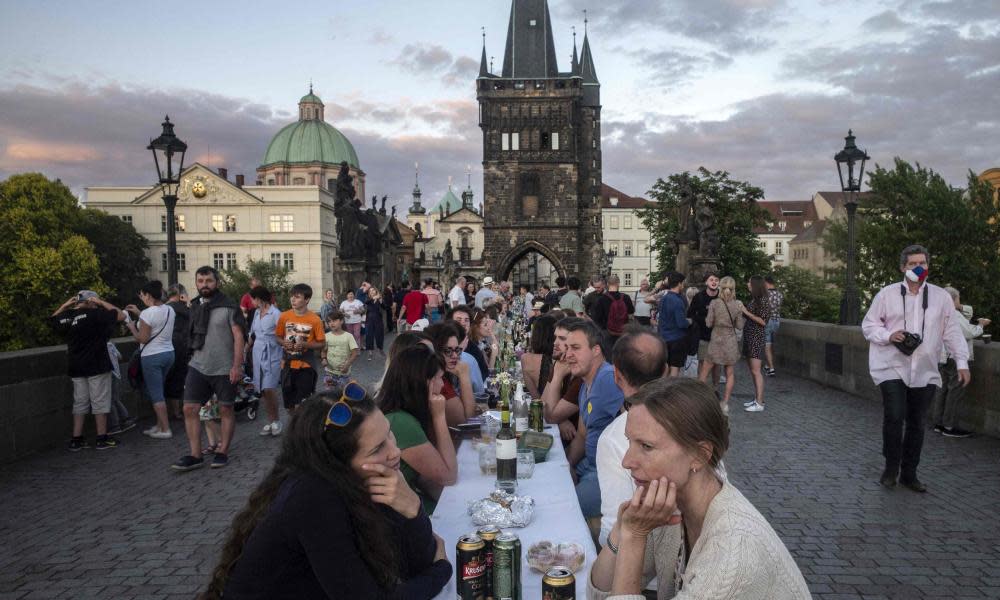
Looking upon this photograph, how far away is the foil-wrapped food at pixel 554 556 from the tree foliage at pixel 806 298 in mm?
48547

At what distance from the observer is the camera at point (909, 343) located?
19.0ft

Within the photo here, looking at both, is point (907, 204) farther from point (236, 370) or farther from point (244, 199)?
point (244, 199)

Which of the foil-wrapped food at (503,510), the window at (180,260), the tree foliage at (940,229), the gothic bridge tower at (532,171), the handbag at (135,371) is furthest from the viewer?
the window at (180,260)

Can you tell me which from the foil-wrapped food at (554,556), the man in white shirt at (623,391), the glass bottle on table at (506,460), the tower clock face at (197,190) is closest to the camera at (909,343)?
the man in white shirt at (623,391)

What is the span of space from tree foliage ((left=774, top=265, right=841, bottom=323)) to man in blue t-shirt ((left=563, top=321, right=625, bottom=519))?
46.5m

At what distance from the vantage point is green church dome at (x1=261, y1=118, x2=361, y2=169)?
8462cm

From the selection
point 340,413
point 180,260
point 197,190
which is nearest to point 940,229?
point 340,413

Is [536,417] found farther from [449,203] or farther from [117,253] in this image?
[449,203]

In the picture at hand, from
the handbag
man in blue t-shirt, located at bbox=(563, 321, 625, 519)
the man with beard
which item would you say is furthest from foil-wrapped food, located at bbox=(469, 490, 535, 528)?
the handbag

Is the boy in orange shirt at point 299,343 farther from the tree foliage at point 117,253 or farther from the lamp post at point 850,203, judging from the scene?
the tree foliage at point 117,253

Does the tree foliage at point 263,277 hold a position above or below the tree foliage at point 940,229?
below

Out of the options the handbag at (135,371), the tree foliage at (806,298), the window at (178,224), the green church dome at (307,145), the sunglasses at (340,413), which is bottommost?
the tree foliage at (806,298)

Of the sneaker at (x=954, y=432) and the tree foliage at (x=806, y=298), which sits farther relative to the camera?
the tree foliage at (x=806, y=298)

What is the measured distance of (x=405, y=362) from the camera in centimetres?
400
